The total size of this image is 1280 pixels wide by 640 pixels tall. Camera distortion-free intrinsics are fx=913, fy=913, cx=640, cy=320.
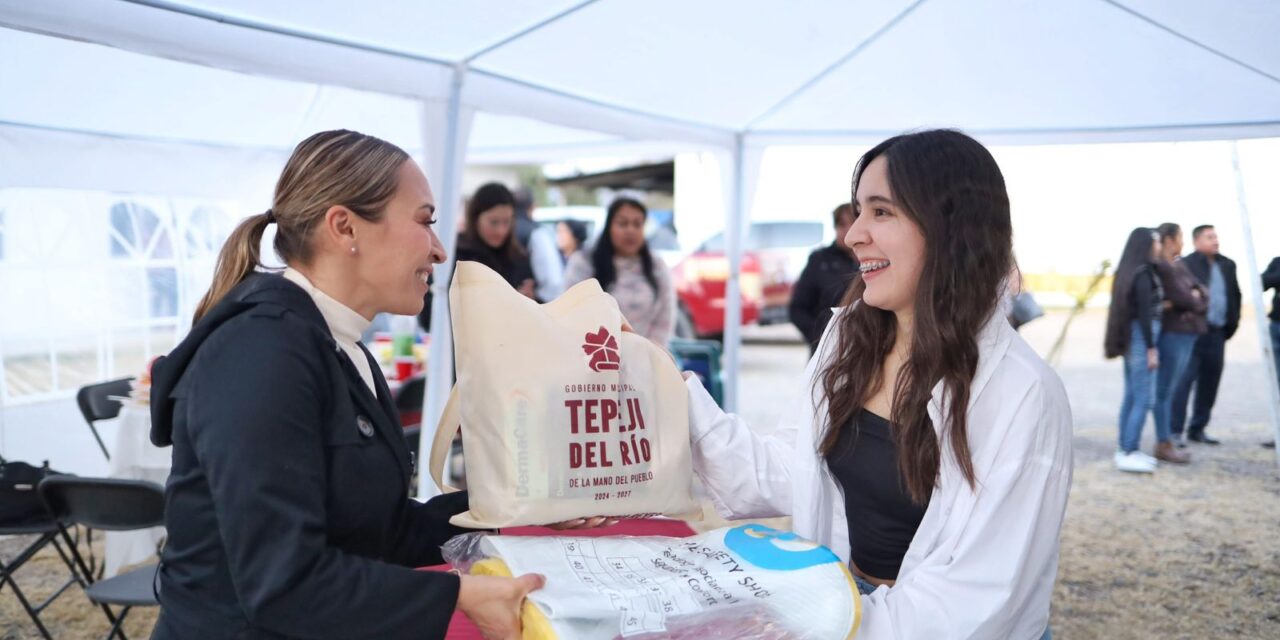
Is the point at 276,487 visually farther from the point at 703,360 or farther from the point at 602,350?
the point at 703,360

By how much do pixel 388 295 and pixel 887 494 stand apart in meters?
0.90

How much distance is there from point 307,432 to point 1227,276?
7.10 metres

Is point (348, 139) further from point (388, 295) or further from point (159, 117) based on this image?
point (159, 117)

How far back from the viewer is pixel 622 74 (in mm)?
4727

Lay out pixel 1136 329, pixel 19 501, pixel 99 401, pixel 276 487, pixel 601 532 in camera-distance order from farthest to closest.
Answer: pixel 1136 329
pixel 99 401
pixel 19 501
pixel 601 532
pixel 276 487

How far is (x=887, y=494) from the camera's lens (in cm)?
159

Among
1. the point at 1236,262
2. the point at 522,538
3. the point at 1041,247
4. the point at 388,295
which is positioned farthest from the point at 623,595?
the point at 1041,247

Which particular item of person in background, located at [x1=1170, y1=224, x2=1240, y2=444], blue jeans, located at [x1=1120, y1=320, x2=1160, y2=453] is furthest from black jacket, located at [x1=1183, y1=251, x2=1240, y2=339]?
blue jeans, located at [x1=1120, y1=320, x2=1160, y2=453]

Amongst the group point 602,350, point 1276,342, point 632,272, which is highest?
point 632,272

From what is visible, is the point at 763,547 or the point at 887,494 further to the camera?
the point at 887,494

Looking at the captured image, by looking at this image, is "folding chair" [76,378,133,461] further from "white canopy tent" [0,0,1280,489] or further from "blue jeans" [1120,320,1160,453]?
"blue jeans" [1120,320,1160,453]

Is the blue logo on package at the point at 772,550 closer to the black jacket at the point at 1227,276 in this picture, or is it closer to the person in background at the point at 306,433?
the person in background at the point at 306,433

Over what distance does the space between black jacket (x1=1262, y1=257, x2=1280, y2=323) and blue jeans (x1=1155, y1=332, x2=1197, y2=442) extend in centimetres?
92

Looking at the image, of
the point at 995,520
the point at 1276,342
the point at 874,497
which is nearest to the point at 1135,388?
the point at 1276,342
